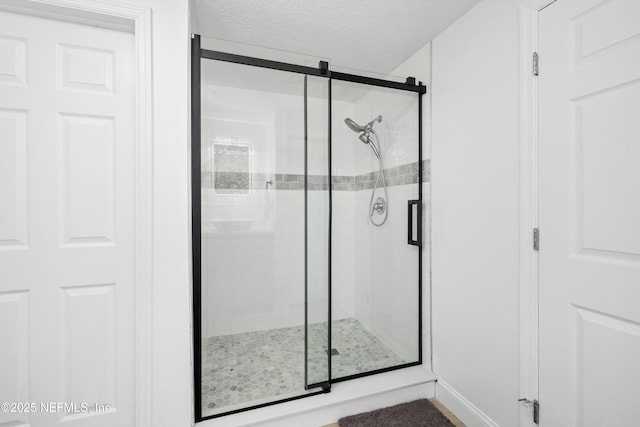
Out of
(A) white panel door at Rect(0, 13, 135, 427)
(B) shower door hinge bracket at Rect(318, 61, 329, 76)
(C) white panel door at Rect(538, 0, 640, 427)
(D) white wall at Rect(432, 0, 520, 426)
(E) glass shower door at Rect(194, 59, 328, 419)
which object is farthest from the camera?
(B) shower door hinge bracket at Rect(318, 61, 329, 76)

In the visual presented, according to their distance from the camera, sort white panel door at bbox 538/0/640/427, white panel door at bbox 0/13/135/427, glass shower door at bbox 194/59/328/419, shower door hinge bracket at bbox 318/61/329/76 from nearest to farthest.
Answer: white panel door at bbox 538/0/640/427 → white panel door at bbox 0/13/135/427 → glass shower door at bbox 194/59/328/419 → shower door hinge bracket at bbox 318/61/329/76

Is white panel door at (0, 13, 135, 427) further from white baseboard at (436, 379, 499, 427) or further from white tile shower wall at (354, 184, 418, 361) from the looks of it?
white baseboard at (436, 379, 499, 427)

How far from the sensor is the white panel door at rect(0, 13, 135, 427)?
1.33 m

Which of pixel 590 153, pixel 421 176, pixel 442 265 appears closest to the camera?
pixel 590 153

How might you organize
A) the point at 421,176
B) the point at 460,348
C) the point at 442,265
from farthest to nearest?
1. the point at 421,176
2. the point at 442,265
3. the point at 460,348

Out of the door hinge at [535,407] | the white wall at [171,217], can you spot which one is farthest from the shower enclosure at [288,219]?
the door hinge at [535,407]

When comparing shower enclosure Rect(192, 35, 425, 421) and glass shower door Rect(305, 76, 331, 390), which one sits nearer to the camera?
shower enclosure Rect(192, 35, 425, 421)

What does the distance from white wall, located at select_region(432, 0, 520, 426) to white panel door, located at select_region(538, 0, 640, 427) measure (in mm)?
152

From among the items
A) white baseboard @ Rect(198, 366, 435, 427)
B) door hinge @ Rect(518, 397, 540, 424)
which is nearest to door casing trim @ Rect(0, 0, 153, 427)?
white baseboard @ Rect(198, 366, 435, 427)

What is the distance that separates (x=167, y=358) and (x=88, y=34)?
1600 mm

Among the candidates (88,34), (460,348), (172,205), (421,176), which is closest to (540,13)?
(421,176)

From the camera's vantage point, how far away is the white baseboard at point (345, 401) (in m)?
1.56

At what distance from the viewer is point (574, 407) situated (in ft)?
3.92

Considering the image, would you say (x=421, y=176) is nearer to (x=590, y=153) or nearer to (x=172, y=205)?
(x=590, y=153)
